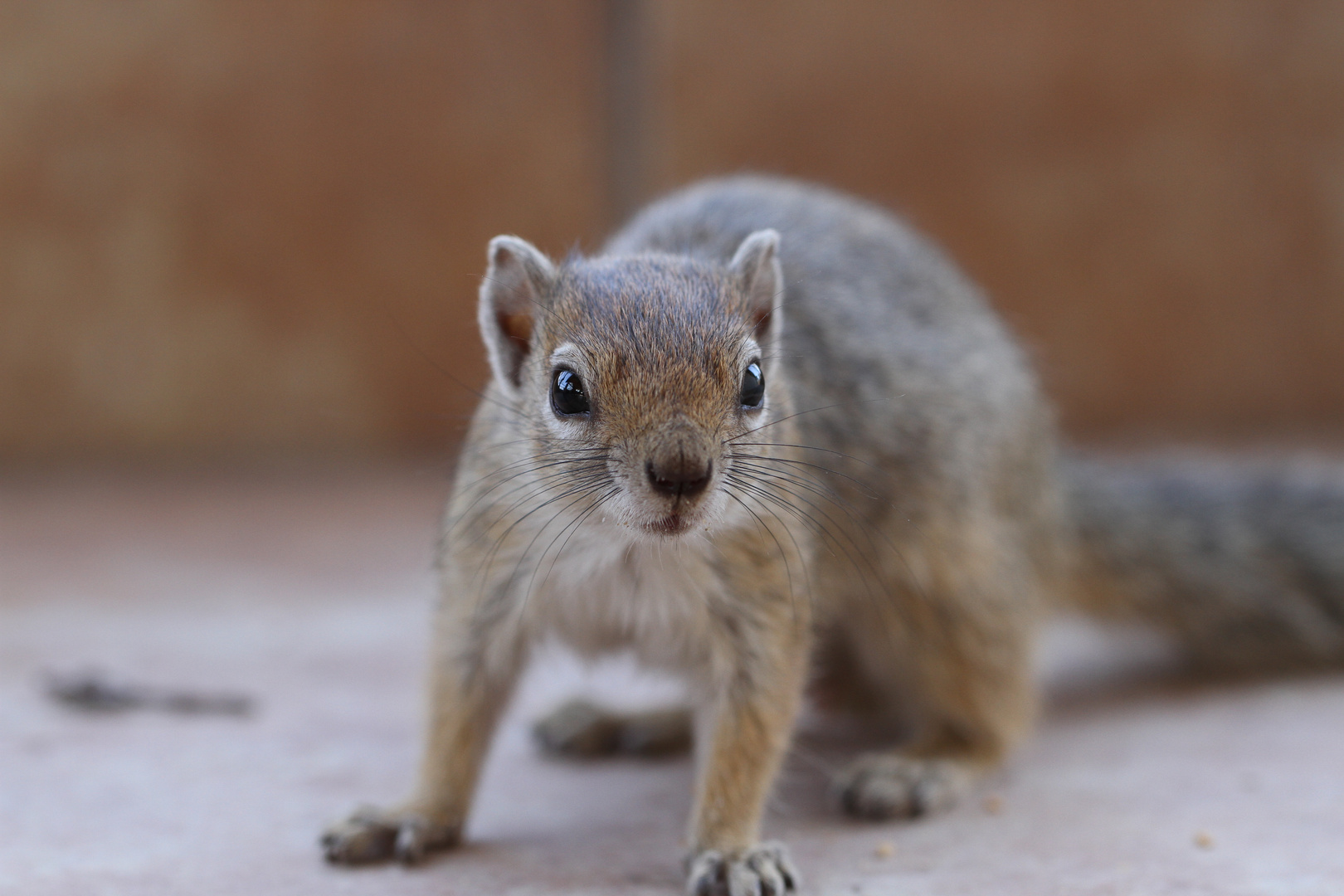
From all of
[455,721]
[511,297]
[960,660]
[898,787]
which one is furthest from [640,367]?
[960,660]

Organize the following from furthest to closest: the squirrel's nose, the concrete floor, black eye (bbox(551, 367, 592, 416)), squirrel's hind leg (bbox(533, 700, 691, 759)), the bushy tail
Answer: the bushy tail
squirrel's hind leg (bbox(533, 700, 691, 759))
the concrete floor
black eye (bbox(551, 367, 592, 416))
the squirrel's nose

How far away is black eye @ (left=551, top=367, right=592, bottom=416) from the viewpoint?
252cm

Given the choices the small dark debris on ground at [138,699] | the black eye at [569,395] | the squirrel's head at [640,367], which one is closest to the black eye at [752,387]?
the squirrel's head at [640,367]

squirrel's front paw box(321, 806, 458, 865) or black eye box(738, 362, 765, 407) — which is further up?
black eye box(738, 362, 765, 407)

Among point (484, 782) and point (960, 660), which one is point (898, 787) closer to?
point (960, 660)

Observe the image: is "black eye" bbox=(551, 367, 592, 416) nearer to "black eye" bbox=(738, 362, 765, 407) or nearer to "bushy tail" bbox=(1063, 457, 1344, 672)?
"black eye" bbox=(738, 362, 765, 407)

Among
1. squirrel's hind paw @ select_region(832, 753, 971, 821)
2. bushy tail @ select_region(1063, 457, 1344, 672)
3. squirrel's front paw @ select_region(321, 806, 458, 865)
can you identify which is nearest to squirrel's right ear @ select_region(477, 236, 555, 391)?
squirrel's front paw @ select_region(321, 806, 458, 865)

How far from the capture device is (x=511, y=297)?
9.15 ft

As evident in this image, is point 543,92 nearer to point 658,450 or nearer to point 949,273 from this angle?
point 949,273

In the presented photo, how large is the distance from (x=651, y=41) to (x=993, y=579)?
4.22 meters

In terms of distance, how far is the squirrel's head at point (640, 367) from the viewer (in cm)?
238

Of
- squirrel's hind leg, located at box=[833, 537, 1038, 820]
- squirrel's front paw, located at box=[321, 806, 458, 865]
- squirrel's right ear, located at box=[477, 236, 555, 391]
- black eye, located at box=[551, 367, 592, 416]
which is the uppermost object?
squirrel's right ear, located at box=[477, 236, 555, 391]

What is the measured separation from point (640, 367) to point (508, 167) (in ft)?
15.6

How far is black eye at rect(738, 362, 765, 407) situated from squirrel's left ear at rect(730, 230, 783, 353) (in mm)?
180
